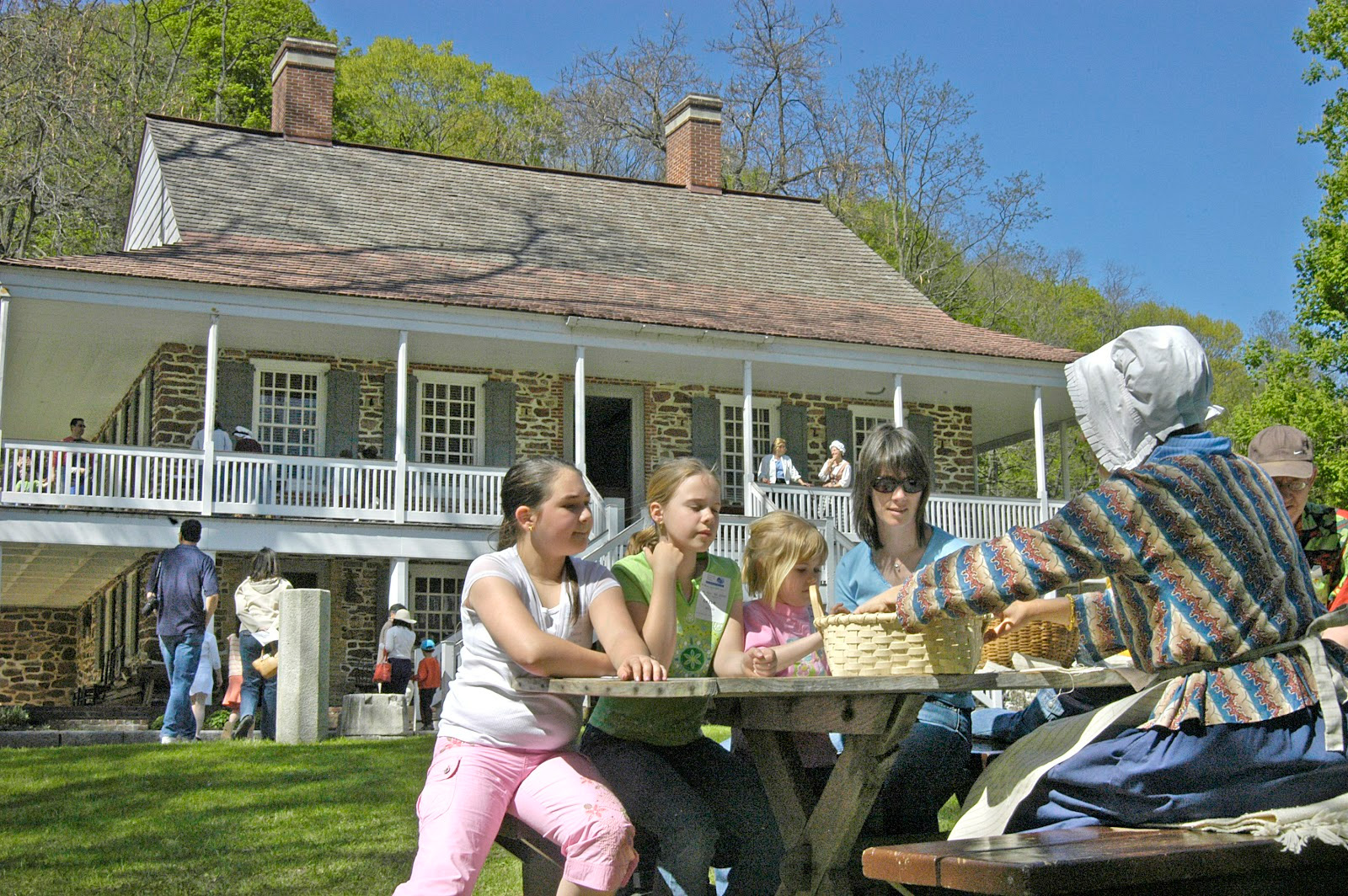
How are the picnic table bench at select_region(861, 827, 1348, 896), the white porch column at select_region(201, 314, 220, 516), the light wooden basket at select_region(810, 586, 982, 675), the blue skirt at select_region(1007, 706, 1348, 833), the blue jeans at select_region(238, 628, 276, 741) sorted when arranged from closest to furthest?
the picnic table bench at select_region(861, 827, 1348, 896)
the blue skirt at select_region(1007, 706, 1348, 833)
the light wooden basket at select_region(810, 586, 982, 675)
the blue jeans at select_region(238, 628, 276, 741)
the white porch column at select_region(201, 314, 220, 516)

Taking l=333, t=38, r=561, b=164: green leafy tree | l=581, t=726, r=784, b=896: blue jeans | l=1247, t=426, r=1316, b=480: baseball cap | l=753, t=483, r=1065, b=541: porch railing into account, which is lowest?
l=581, t=726, r=784, b=896: blue jeans

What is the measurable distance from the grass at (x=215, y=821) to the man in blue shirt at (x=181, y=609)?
37.1 inches

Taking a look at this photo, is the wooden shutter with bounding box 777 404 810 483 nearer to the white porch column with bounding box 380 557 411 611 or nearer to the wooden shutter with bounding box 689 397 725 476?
the wooden shutter with bounding box 689 397 725 476

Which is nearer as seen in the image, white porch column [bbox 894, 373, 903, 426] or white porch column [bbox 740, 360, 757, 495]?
white porch column [bbox 740, 360, 757, 495]

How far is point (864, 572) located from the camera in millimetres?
4504

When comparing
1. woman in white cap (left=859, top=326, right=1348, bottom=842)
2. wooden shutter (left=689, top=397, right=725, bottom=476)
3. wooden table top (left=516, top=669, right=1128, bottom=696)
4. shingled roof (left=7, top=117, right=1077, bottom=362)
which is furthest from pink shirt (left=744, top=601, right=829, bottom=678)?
wooden shutter (left=689, top=397, right=725, bottom=476)

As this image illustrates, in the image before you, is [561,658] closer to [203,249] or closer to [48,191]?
[203,249]

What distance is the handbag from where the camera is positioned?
10.2 m

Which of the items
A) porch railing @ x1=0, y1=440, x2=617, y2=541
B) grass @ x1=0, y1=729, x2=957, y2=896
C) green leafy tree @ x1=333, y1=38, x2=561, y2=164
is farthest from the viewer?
green leafy tree @ x1=333, y1=38, x2=561, y2=164

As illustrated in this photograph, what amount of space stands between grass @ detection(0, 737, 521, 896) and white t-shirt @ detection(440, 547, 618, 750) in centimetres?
184

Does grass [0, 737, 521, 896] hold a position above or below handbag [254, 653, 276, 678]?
below

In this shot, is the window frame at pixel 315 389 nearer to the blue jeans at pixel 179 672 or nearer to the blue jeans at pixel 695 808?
the blue jeans at pixel 179 672

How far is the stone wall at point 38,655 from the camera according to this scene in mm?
21984

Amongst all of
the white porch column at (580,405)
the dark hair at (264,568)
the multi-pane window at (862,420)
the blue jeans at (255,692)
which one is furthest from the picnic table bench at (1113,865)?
the multi-pane window at (862,420)
